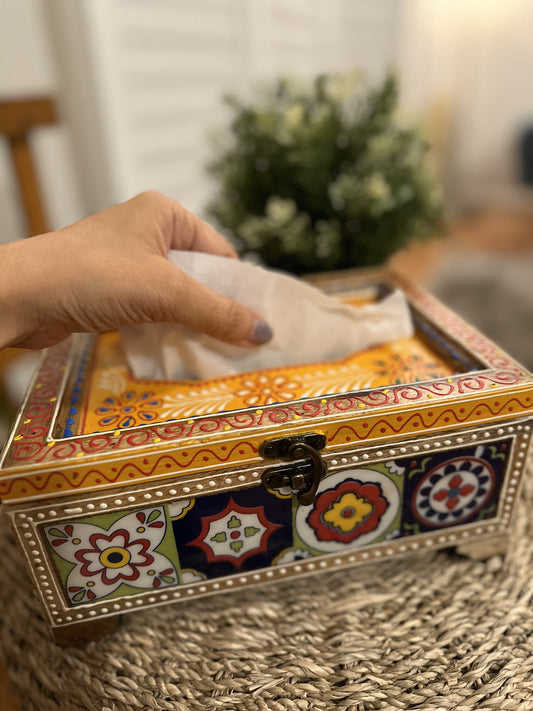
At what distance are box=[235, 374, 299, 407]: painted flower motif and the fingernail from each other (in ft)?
0.15

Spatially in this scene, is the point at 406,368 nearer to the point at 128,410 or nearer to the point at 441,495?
the point at 441,495

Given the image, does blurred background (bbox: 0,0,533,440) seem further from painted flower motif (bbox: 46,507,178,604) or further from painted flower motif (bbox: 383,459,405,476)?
painted flower motif (bbox: 46,507,178,604)

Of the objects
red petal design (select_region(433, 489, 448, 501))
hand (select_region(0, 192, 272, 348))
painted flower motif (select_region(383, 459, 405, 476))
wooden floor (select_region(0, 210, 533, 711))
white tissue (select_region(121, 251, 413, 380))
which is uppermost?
hand (select_region(0, 192, 272, 348))

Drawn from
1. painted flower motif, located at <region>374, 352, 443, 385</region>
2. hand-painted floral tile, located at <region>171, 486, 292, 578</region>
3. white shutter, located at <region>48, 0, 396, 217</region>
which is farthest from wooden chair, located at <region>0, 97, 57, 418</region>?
painted flower motif, located at <region>374, 352, 443, 385</region>

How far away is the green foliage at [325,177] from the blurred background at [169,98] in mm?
62

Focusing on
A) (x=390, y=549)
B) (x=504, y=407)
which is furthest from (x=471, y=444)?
(x=390, y=549)

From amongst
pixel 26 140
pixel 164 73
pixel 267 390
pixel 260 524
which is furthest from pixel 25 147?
pixel 260 524

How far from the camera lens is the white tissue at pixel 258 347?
63 cm

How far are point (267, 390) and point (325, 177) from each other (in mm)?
541

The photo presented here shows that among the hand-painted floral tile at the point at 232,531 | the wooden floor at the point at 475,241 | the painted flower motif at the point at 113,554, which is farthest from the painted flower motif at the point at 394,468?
the wooden floor at the point at 475,241

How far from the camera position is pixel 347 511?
1.92 ft

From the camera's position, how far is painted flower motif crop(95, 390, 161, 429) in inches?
Result: 21.6

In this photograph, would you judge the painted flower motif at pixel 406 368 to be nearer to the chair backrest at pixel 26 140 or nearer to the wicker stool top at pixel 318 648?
the wicker stool top at pixel 318 648

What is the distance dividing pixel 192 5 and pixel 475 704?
2008 millimetres
